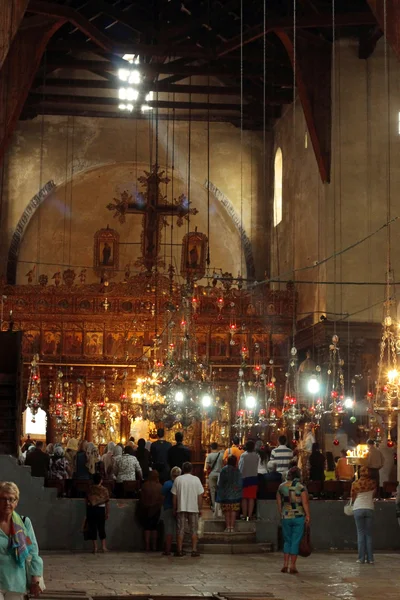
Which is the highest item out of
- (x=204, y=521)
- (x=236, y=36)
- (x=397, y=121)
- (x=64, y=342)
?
(x=236, y=36)

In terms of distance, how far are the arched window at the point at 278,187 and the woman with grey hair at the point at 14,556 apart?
940 inches

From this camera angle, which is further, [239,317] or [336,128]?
[239,317]

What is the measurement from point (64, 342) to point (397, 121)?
940 cm

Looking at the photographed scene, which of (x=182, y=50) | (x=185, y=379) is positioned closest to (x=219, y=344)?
(x=182, y=50)

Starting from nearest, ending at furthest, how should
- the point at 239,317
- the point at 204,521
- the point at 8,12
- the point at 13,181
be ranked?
the point at 8,12 < the point at 204,521 < the point at 239,317 < the point at 13,181

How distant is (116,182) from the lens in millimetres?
32594

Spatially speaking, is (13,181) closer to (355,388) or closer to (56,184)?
(56,184)

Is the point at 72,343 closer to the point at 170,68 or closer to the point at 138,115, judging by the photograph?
the point at 170,68

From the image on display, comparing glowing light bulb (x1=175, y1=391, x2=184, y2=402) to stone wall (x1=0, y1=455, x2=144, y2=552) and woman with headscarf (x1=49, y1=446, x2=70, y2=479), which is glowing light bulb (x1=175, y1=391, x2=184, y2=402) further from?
stone wall (x1=0, y1=455, x2=144, y2=552)

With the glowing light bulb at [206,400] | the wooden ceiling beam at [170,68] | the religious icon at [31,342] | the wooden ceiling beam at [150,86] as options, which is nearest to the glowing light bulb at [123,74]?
the wooden ceiling beam at [150,86]

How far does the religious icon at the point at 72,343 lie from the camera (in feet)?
90.9

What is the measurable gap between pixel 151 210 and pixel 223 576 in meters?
15.0

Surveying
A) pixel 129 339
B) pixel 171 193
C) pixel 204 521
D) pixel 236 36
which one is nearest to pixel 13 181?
pixel 171 193

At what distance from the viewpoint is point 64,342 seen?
90.9ft
